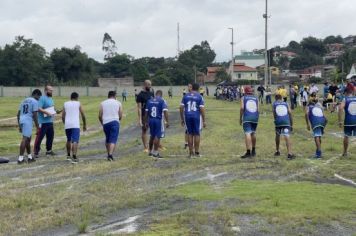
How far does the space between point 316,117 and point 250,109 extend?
172 cm

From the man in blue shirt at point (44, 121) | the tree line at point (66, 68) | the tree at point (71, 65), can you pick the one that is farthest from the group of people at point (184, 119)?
the tree at point (71, 65)

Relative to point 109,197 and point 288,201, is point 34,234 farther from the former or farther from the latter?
point 288,201

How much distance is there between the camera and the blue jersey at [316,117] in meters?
15.8

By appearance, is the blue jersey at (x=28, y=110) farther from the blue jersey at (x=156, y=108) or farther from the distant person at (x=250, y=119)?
the distant person at (x=250, y=119)

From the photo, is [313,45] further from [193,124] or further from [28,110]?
[28,110]

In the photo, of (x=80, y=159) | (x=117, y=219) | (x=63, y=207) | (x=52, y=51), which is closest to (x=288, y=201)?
(x=117, y=219)

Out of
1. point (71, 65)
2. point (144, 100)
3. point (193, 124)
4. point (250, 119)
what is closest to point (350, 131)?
point (250, 119)

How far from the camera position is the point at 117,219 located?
336 inches

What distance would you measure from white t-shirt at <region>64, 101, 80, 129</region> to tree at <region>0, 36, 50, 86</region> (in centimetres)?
9229

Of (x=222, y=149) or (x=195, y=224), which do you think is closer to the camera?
(x=195, y=224)

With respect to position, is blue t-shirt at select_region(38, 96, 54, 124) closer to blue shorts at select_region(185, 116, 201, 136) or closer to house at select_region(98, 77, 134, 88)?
blue shorts at select_region(185, 116, 201, 136)

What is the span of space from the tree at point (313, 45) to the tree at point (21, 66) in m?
99.3

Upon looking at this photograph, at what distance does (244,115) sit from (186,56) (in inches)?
4855

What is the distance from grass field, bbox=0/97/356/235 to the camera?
8.03 meters
